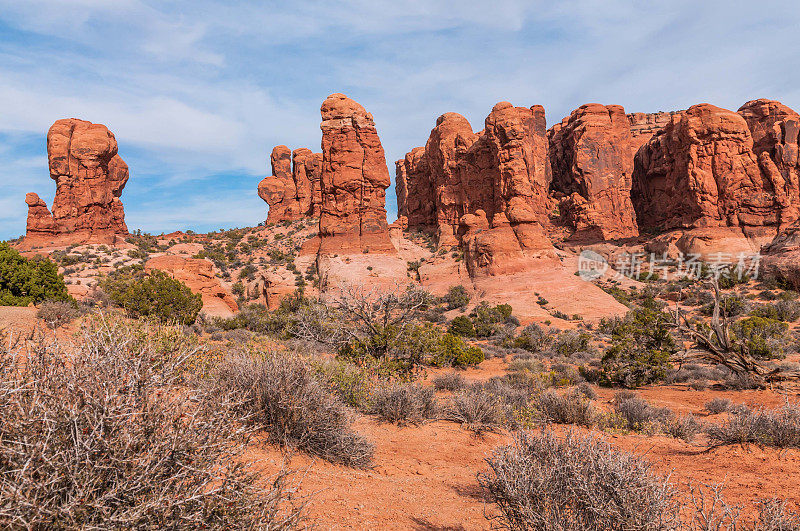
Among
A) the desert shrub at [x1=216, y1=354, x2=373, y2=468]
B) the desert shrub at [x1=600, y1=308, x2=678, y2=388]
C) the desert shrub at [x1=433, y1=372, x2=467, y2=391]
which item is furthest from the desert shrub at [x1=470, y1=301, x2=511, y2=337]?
the desert shrub at [x1=216, y1=354, x2=373, y2=468]

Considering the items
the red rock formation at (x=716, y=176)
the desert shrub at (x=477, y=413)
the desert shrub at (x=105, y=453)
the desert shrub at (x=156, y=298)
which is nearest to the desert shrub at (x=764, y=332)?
the desert shrub at (x=477, y=413)

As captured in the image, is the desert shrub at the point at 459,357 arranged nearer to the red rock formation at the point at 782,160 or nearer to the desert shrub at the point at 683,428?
the desert shrub at the point at 683,428

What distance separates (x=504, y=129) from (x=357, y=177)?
41.5 ft

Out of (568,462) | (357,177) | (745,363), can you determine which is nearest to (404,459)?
(568,462)

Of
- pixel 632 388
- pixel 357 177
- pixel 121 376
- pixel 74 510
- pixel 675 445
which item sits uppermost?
pixel 357 177

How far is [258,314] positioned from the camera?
24.1 metres

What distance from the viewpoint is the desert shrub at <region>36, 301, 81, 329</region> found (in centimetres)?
1231

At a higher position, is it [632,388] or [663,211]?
[663,211]

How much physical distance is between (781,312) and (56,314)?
34.5m

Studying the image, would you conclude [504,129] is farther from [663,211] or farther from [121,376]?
[121,376]

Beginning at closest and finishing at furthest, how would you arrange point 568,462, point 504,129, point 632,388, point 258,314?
1. point 568,462
2. point 632,388
3. point 258,314
4. point 504,129

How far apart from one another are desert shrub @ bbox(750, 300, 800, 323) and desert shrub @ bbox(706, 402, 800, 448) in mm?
22927

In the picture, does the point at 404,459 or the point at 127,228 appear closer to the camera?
the point at 404,459

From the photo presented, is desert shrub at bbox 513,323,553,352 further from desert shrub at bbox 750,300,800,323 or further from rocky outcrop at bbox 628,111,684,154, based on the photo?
rocky outcrop at bbox 628,111,684,154
